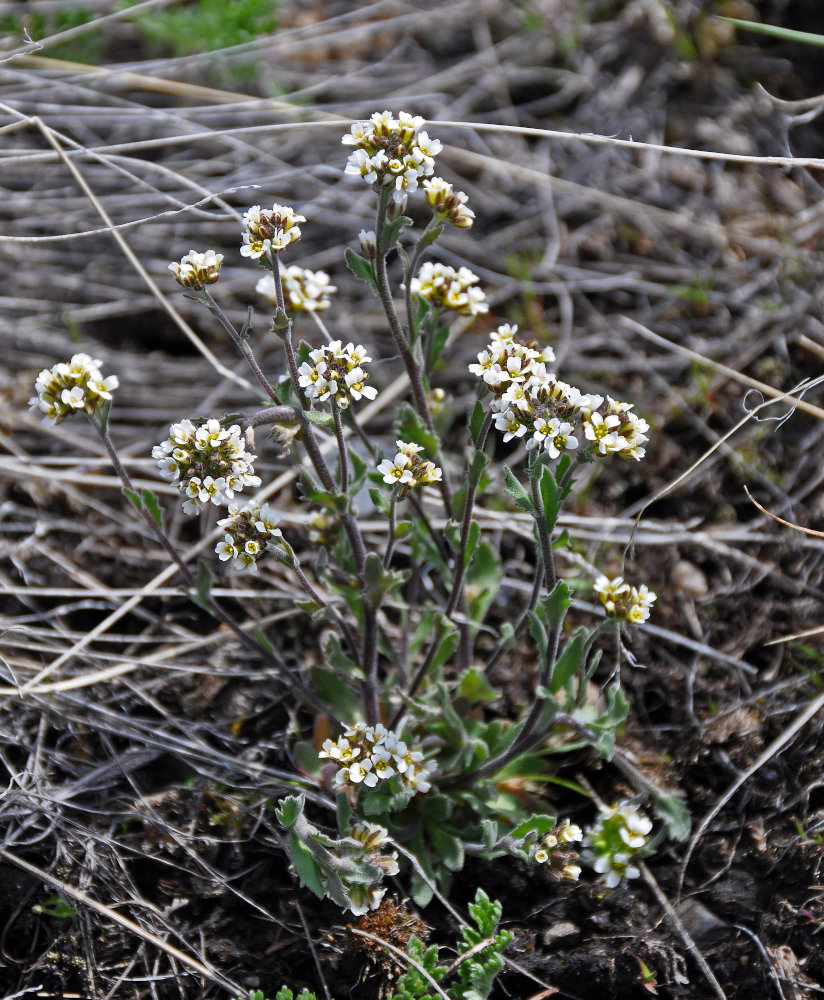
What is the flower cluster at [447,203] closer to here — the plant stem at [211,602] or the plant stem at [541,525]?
the plant stem at [541,525]

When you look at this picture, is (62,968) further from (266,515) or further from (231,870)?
(266,515)

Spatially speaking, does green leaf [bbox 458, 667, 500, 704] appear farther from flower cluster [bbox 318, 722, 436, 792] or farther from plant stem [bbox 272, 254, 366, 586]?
plant stem [bbox 272, 254, 366, 586]

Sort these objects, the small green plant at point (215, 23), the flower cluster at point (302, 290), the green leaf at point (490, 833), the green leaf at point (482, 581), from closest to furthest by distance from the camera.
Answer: the green leaf at point (490, 833)
the flower cluster at point (302, 290)
the green leaf at point (482, 581)
the small green plant at point (215, 23)

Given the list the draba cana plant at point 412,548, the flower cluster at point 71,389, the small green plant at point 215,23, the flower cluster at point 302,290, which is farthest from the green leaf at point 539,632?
the small green plant at point 215,23

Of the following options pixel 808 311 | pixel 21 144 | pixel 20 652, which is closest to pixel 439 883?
pixel 20 652

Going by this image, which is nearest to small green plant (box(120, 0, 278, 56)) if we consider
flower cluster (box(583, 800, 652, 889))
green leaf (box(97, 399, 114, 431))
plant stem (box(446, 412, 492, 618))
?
green leaf (box(97, 399, 114, 431))

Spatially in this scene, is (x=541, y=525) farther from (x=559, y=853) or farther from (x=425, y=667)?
(x=559, y=853)

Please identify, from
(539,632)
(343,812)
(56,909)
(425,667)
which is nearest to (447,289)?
(539,632)
